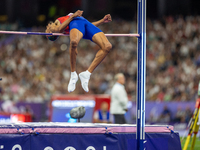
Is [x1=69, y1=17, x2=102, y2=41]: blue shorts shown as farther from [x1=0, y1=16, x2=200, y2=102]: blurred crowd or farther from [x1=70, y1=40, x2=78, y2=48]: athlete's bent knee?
[x1=0, y1=16, x2=200, y2=102]: blurred crowd

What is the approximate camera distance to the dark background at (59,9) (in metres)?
21.5

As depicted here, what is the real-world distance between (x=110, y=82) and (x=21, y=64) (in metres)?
4.75

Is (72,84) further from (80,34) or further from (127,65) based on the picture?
(127,65)

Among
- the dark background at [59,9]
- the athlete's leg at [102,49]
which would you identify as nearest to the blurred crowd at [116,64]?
the dark background at [59,9]

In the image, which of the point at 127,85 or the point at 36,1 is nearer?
the point at 127,85

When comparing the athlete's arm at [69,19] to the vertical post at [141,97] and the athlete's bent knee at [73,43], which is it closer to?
the athlete's bent knee at [73,43]

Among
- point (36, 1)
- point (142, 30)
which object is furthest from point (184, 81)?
point (36, 1)

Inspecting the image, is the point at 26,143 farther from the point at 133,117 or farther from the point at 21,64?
the point at 21,64

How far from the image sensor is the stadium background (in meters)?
14.0

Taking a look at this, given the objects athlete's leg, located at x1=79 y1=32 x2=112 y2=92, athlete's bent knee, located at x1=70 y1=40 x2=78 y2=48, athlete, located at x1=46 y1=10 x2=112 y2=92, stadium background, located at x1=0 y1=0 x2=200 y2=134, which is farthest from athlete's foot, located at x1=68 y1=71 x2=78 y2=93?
stadium background, located at x1=0 y1=0 x2=200 y2=134

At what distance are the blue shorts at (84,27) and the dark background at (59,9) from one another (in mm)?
15924

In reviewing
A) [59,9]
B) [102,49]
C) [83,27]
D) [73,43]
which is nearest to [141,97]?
[102,49]

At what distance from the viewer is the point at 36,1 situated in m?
22.4

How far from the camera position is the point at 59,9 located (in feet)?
73.7
